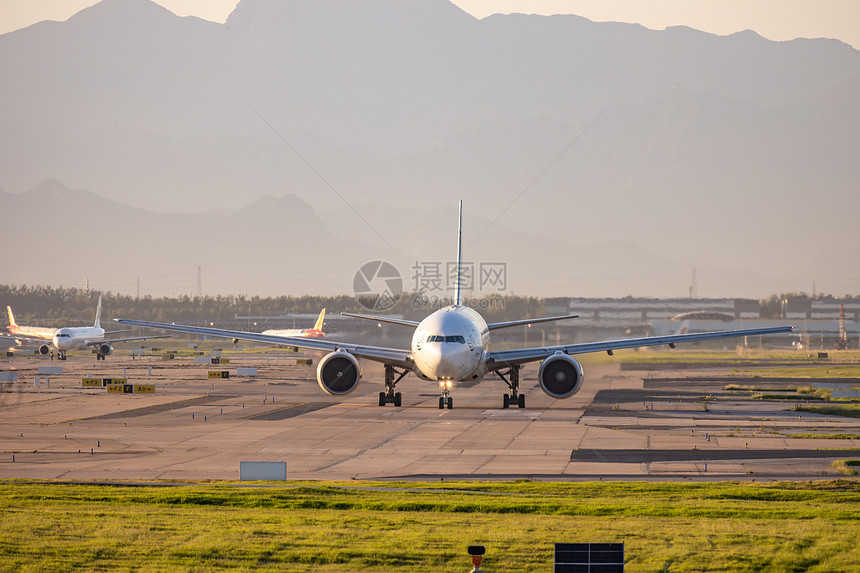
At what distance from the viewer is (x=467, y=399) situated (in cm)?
6041

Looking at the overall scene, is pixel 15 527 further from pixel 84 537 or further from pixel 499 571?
pixel 499 571

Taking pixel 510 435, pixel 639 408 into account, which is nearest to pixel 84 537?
pixel 510 435

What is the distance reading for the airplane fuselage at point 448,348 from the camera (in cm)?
4741

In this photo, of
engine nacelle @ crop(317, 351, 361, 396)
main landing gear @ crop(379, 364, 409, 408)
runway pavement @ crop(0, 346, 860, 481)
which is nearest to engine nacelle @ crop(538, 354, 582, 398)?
runway pavement @ crop(0, 346, 860, 481)

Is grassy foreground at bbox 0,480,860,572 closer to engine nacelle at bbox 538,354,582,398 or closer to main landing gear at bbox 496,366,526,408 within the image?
engine nacelle at bbox 538,354,582,398

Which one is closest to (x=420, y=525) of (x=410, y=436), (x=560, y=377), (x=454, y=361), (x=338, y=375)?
(x=410, y=436)

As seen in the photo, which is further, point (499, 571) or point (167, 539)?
point (167, 539)

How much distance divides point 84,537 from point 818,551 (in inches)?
532

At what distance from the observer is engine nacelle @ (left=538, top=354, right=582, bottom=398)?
4903cm

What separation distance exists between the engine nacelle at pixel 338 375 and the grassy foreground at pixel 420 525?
22531mm

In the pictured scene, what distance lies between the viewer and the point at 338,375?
166ft

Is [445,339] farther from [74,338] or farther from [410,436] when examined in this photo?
[74,338]

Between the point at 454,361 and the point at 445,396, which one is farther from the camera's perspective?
the point at 445,396

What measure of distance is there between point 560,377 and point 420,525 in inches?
1124
